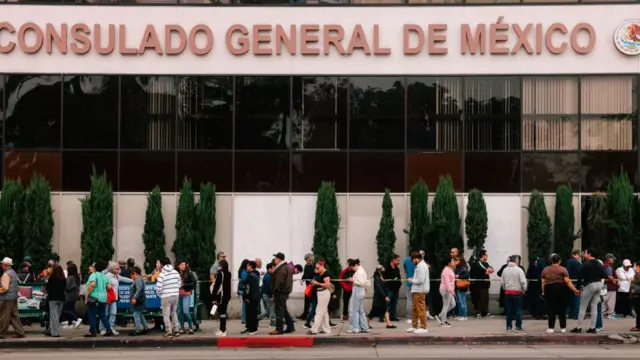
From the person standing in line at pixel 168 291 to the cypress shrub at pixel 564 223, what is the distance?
11209 millimetres

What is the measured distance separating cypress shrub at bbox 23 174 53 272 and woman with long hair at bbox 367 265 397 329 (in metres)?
9.25

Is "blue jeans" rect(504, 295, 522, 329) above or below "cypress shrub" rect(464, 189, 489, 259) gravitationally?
below

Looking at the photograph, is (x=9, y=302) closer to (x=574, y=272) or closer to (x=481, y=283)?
(x=481, y=283)

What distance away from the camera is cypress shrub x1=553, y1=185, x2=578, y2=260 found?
29109 millimetres

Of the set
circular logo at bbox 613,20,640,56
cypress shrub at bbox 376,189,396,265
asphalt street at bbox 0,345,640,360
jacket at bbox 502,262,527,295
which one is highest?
circular logo at bbox 613,20,640,56

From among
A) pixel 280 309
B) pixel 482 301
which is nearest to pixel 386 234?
pixel 482 301

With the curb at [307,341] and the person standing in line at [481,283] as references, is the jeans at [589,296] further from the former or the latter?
the person standing in line at [481,283]

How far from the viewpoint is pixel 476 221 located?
1149 inches

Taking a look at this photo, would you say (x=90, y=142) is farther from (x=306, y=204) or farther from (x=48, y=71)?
(x=306, y=204)

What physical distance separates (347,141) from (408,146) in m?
1.72

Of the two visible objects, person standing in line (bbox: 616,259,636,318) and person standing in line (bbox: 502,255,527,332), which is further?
person standing in line (bbox: 616,259,636,318)

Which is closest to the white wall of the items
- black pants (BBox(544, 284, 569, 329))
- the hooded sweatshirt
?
black pants (BBox(544, 284, 569, 329))

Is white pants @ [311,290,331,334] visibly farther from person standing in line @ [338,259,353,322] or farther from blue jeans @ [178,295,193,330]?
blue jeans @ [178,295,193,330]

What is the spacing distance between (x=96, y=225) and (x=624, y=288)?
14319mm
